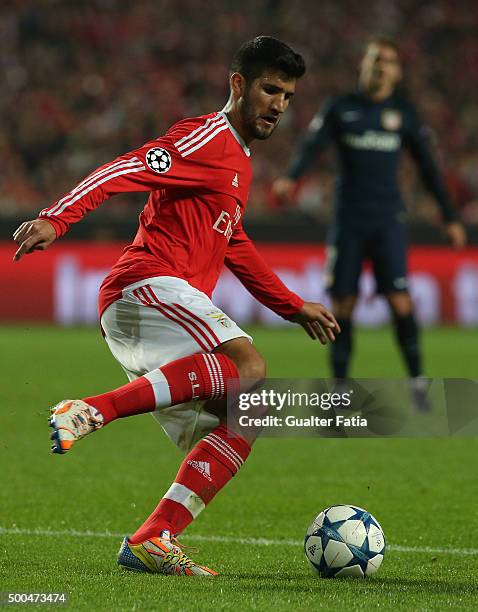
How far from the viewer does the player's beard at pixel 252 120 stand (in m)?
4.18

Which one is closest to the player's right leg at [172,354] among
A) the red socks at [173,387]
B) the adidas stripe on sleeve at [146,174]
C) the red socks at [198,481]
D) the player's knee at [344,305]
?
the red socks at [173,387]

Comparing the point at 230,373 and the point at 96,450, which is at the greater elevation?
the point at 230,373

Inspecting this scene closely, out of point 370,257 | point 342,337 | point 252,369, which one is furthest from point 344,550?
point 370,257

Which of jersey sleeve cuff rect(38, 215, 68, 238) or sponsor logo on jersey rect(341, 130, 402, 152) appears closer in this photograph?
jersey sleeve cuff rect(38, 215, 68, 238)

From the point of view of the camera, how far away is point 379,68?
7879 mm

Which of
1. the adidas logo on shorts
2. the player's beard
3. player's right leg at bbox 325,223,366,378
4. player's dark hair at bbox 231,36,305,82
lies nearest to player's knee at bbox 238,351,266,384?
the adidas logo on shorts

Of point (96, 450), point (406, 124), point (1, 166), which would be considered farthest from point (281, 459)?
point (1, 166)

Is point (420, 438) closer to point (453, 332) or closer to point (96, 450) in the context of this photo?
point (96, 450)

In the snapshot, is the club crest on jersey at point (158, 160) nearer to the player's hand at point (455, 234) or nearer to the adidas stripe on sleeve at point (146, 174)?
the adidas stripe on sleeve at point (146, 174)

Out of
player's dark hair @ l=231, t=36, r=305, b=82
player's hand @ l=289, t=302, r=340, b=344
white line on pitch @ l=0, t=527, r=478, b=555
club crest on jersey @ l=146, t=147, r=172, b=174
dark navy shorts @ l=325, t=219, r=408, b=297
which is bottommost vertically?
dark navy shorts @ l=325, t=219, r=408, b=297

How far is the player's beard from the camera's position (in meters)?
4.18

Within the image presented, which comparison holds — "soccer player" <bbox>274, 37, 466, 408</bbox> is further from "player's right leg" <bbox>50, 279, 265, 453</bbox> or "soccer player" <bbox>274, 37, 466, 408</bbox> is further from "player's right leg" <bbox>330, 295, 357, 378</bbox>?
"player's right leg" <bbox>50, 279, 265, 453</bbox>

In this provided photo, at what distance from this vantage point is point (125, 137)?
1700 cm

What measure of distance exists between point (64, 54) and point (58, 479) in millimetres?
13093
